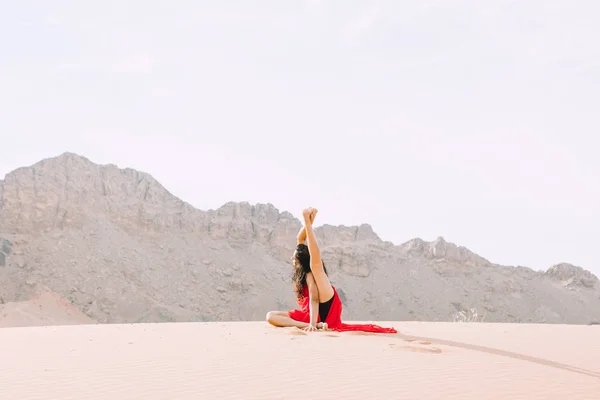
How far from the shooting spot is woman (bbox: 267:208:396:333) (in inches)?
350

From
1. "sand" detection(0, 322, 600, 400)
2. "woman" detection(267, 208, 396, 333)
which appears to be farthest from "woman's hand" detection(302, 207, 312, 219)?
"sand" detection(0, 322, 600, 400)

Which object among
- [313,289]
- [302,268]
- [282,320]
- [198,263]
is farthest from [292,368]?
[198,263]

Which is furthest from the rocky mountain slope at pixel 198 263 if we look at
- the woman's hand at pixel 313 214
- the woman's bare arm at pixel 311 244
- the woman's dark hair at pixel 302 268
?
the woman's hand at pixel 313 214

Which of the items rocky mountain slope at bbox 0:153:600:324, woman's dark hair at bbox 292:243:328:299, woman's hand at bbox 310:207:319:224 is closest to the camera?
woman's hand at bbox 310:207:319:224

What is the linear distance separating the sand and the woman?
41 centimetres

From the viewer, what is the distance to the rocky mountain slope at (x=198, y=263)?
29375 millimetres

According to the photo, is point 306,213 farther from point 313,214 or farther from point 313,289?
point 313,289

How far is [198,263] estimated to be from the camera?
1314 inches

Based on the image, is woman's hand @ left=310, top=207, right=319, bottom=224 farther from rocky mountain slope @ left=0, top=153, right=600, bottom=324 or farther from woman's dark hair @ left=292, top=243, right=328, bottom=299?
A: rocky mountain slope @ left=0, top=153, right=600, bottom=324

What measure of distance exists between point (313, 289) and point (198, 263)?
992 inches

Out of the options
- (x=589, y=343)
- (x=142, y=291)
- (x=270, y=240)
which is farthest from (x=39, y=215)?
(x=589, y=343)

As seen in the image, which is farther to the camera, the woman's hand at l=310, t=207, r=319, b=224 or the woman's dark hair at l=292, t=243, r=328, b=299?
the woman's dark hair at l=292, t=243, r=328, b=299

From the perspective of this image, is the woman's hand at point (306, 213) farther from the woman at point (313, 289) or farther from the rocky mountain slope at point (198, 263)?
the rocky mountain slope at point (198, 263)

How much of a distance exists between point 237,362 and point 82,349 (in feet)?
8.09
